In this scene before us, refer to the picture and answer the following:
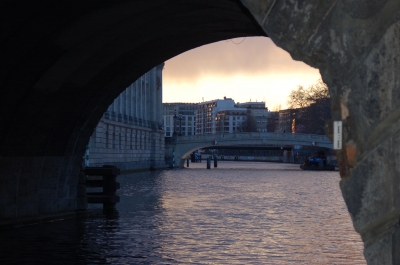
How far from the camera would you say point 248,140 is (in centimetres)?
8212

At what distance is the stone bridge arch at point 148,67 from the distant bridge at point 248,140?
63.4m

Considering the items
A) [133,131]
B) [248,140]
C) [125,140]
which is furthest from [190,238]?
[248,140]

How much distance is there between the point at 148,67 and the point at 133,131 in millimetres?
55339

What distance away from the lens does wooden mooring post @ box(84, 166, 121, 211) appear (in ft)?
65.7

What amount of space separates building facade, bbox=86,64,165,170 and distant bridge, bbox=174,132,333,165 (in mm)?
3437

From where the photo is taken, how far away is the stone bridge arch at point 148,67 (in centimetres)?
423

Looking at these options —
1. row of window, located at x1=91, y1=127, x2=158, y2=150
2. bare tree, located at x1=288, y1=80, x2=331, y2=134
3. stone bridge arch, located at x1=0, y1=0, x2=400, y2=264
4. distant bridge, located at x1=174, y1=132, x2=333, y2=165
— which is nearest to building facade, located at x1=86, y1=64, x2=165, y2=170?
row of window, located at x1=91, y1=127, x2=158, y2=150

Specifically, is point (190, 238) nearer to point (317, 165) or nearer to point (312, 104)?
point (317, 165)

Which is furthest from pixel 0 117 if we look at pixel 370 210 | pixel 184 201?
pixel 184 201

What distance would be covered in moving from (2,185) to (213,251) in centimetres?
531

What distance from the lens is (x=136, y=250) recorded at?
12891mm

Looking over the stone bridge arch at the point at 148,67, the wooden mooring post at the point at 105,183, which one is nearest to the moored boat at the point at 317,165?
the wooden mooring post at the point at 105,183

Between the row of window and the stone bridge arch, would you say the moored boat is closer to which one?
the row of window

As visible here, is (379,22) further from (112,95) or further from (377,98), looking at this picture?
(112,95)
